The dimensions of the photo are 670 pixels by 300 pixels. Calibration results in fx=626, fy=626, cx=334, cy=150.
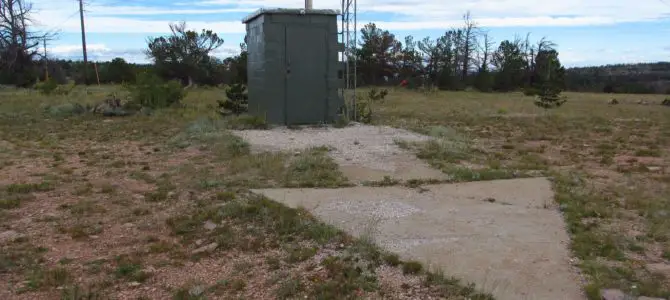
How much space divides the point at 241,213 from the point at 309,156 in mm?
2705

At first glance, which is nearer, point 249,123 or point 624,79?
point 249,123

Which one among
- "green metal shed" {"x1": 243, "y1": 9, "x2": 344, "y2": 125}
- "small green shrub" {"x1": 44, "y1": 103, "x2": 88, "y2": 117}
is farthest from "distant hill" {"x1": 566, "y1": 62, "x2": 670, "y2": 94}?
"small green shrub" {"x1": 44, "y1": 103, "x2": 88, "y2": 117}

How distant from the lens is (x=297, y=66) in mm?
11484

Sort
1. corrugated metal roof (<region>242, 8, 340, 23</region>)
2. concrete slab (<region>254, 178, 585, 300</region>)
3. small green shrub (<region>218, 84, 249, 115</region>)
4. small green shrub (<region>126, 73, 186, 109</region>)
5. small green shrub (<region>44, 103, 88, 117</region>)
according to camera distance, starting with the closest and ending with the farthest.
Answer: concrete slab (<region>254, 178, 585, 300</region>), corrugated metal roof (<region>242, 8, 340, 23</region>), small green shrub (<region>218, 84, 249, 115</region>), small green shrub (<region>44, 103, 88, 117</region>), small green shrub (<region>126, 73, 186, 109</region>)

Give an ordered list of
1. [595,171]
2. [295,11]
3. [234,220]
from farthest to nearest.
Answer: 1. [295,11]
2. [595,171]
3. [234,220]

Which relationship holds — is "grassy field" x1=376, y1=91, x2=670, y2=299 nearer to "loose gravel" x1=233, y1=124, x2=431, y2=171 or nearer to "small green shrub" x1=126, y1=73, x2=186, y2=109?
"loose gravel" x1=233, y1=124, x2=431, y2=171

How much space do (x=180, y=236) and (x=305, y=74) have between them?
7001 millimetres

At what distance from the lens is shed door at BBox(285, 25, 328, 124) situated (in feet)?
37.3

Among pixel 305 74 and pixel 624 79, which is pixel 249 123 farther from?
pixel 624 79

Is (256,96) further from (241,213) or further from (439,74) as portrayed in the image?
(439,74)

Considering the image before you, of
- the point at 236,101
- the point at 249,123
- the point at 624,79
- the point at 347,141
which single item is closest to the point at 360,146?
the point at 347,141

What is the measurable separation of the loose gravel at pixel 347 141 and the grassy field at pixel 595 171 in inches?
21.4

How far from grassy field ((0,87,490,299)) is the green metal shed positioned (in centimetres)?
270

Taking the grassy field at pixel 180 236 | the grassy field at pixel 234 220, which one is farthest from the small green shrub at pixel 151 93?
the grassy field at pixel 180 236
